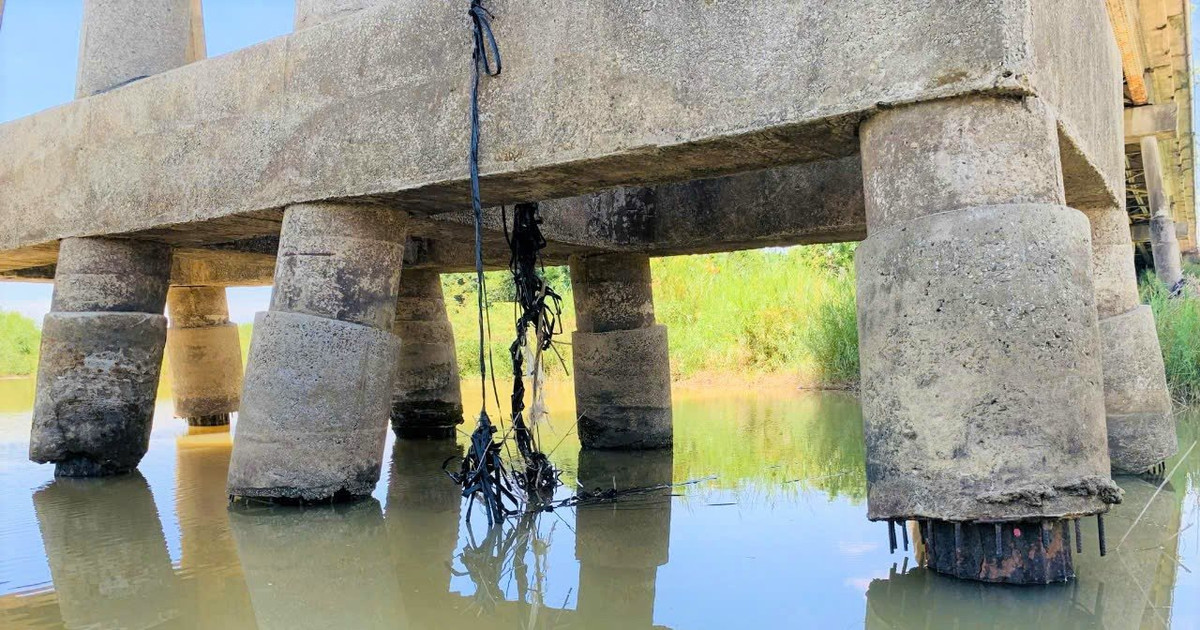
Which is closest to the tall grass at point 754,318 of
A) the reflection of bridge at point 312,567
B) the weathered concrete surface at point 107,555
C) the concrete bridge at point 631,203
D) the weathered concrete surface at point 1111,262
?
the concrete bridge at point 631,203

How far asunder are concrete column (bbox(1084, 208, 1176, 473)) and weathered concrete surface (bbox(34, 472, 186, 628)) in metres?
5.38

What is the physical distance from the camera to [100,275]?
21.6 ft

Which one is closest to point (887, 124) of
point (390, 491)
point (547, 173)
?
point (547, 173)

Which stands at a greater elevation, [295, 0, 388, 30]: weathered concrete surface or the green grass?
[295, 0, 388, 30]: weathered concrete surface

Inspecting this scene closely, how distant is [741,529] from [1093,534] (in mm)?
1565

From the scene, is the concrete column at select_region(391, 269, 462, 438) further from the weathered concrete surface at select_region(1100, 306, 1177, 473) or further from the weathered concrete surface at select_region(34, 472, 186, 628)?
the weathered concrete surface at select_region(1100, 306, 1177, 473)

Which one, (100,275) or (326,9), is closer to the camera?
(326,9)

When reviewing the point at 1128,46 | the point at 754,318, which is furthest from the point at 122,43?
the point at 754,318

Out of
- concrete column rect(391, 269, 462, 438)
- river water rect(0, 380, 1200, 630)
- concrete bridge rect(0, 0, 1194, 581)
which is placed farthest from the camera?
concrete column rect(391, 269, 462, 438)

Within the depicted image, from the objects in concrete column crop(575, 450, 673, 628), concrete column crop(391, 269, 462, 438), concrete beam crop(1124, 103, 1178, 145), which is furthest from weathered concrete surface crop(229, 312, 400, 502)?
concrete beam crop(1124, 103, 1178, 145)

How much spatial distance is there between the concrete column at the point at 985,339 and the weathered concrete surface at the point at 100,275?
5410 millimetres

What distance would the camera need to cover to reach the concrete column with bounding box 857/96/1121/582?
3.29m

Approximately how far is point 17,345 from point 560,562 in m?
24.1

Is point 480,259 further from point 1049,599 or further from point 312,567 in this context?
point 1049,599
